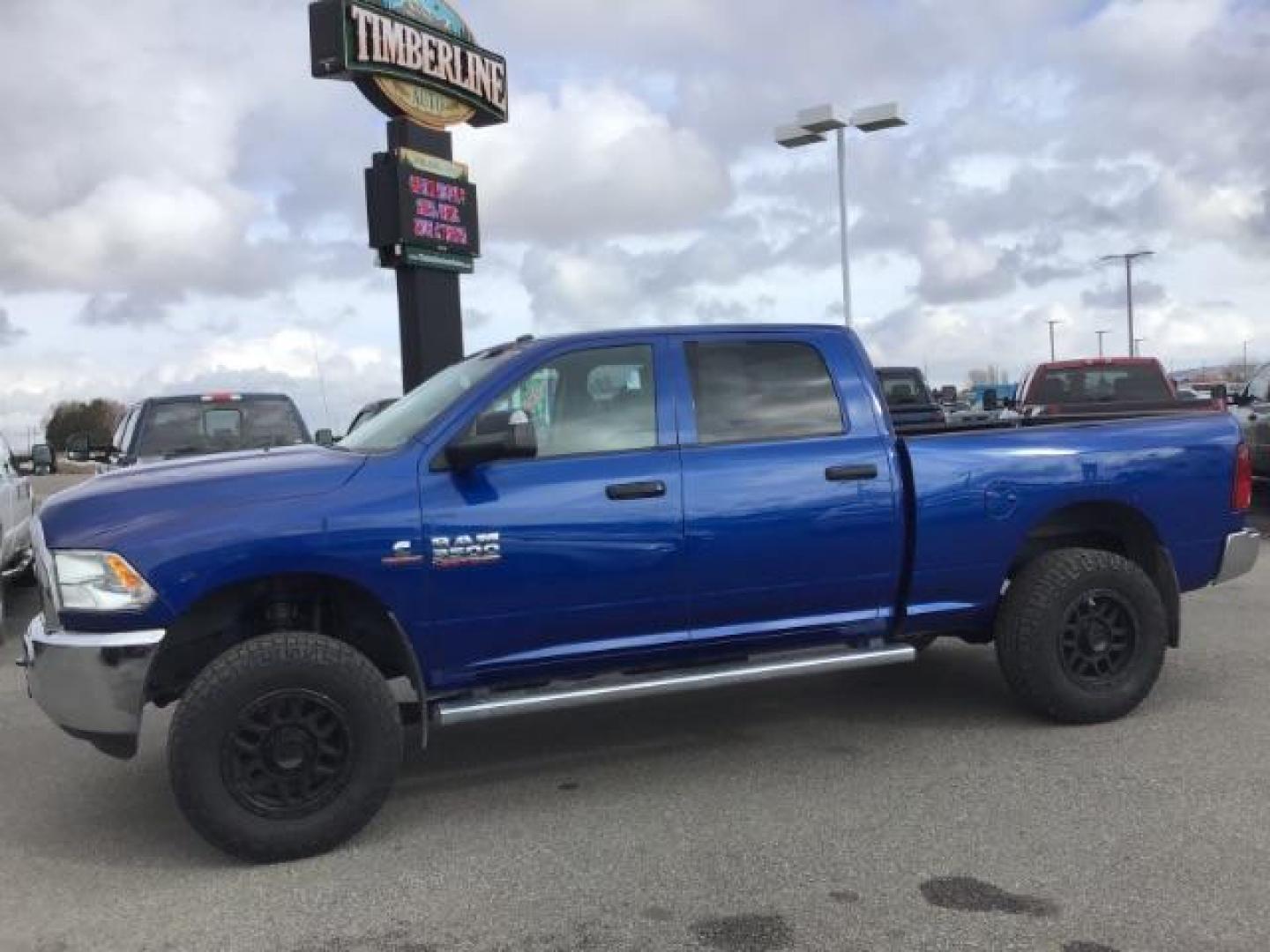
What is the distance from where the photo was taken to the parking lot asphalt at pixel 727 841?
136 inches

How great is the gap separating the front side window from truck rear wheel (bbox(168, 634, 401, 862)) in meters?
1.21

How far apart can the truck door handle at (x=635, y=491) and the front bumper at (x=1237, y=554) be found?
2.99 metres

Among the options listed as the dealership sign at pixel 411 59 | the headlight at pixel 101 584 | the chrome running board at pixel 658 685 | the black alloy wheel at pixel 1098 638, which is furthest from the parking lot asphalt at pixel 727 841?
the dealership sign at pixel 411 59

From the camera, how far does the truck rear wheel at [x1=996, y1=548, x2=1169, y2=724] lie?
204 inches

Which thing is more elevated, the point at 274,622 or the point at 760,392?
the point at 760,392

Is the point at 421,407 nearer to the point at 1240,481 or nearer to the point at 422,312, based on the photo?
the point at 1240,481

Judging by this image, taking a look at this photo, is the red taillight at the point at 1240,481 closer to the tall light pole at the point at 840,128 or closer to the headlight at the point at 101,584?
the headlight at the point at 101,584

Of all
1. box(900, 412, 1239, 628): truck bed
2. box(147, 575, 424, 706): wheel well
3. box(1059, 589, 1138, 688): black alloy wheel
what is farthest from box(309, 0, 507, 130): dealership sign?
box(1059, 589, 1138, 688): black alloy wheel

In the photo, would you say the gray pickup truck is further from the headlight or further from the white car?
the headlight

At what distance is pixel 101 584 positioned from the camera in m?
3.98

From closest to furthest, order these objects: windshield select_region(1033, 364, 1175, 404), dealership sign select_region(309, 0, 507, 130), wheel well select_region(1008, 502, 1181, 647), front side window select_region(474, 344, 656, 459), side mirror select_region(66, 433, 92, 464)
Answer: front side window select_region(474, 344, 656, 459) < wheel well select_region(1008, 502, 1181, 647) < side mirror select_region(66, 433, 92, 464) < windshield select_region(1033, 364, 1175, 404) < dealership sign select_region(309, 0, 507, 130)

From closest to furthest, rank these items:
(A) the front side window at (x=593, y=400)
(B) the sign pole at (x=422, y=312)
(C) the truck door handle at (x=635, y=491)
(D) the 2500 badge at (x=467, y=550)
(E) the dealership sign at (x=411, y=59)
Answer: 1. (D) the 2500 badge at (x=467, y=550)
2. (C) the truck door handle at (x=635, y=491)
3. (A) the front side window at (x=593, y=400)
4. (E) the dealership sign at (x=411, y=59)
5. (B) the sign pole at (x=422, y=312)

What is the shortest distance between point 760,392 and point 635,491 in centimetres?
83

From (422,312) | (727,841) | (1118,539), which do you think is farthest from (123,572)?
(422,312)
